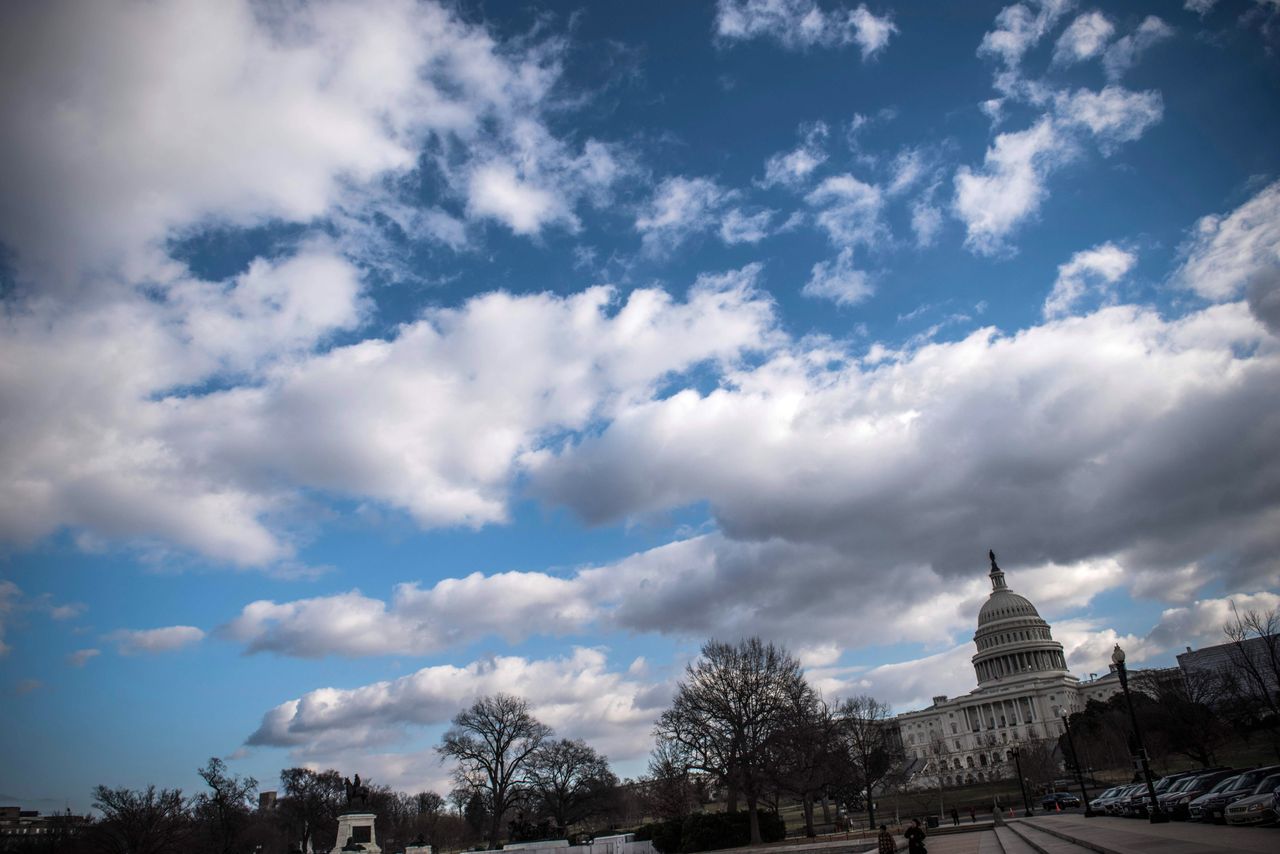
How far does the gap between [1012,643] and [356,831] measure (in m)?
160

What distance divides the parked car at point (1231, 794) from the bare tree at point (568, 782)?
75623 millimetres

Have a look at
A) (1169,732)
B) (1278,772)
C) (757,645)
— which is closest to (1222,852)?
(1278,772)

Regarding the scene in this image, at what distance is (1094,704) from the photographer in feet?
429

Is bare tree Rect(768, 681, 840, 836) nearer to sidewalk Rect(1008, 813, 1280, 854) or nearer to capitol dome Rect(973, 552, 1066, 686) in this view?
sidewalk Rect(1008, 813, 1280, 854)

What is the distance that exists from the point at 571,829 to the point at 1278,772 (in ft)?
339

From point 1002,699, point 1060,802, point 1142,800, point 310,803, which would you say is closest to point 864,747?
point 1060,802

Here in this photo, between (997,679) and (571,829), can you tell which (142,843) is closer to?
(571,829)

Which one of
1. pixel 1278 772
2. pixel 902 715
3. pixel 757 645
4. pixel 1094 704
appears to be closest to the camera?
pixel 1278 772

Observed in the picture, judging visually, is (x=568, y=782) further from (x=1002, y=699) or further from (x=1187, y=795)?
(x=1002, y=699)

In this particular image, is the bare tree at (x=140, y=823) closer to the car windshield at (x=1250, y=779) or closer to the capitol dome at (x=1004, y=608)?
the car windshield at (x=1250, y=779)

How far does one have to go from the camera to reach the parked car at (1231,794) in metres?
24.3

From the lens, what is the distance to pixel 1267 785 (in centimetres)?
2323

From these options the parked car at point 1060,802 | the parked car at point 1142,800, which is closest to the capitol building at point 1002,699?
the parked car at point 1060,802

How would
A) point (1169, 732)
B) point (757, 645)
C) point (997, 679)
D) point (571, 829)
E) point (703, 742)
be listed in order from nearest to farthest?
point (703, 742)
point (757, 645)
point (1169, 732)
point (571, 829)
point (997, 679)
